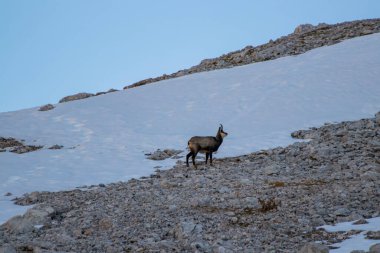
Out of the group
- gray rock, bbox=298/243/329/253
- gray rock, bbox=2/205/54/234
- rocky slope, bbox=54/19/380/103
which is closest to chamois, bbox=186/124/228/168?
gray rock, bbox=2/205/54/234

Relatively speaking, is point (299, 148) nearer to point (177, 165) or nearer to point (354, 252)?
point (177, 165)

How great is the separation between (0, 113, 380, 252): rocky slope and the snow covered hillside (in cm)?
275

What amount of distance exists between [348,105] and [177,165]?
13.9 meters

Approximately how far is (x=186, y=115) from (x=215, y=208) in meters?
22.4

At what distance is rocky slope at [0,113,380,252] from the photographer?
1079 centimetres

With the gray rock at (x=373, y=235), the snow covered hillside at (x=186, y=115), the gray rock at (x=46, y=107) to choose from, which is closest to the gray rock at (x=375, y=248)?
the gray rock at (x=373, y=235)

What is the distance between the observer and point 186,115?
3600 centimetres

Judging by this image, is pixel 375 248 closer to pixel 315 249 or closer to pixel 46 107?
pixel 315 249

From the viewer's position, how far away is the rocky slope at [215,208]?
425 inches

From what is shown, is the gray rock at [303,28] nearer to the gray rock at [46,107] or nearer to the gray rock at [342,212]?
the gray rock at [46,107]

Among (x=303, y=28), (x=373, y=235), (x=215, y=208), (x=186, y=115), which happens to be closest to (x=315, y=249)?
(x=373, y=235)

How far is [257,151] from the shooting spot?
25016 millimetres

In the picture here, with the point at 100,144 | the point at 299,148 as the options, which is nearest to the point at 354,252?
the point at 299,148

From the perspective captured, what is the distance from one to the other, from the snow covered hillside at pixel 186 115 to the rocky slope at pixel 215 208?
275 cm
